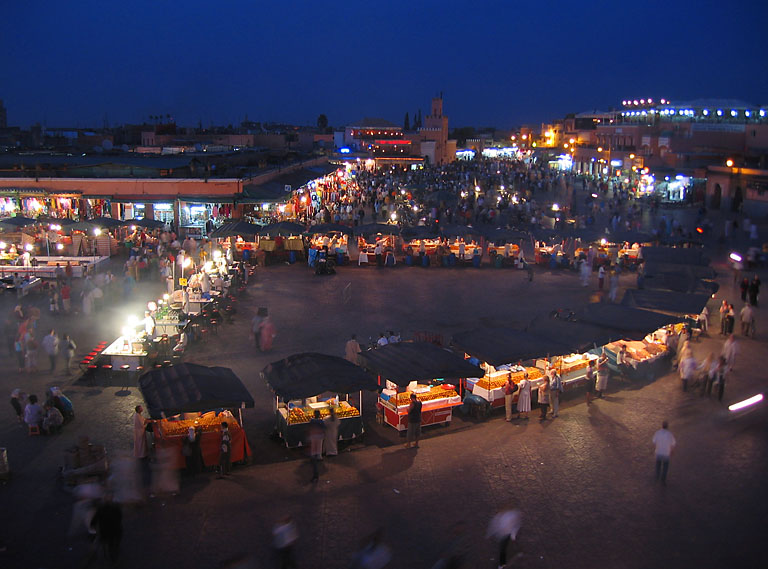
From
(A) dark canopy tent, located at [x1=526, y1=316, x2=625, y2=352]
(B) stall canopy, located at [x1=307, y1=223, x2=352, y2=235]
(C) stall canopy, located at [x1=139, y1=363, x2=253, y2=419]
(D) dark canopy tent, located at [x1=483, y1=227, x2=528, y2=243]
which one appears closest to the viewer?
(C) stall canopy, located at [x1=139, y1=363, x2=253, y2=419]

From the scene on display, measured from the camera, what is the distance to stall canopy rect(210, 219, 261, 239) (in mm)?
22562

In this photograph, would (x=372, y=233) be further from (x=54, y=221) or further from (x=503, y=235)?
Result: (x=54, y=221)

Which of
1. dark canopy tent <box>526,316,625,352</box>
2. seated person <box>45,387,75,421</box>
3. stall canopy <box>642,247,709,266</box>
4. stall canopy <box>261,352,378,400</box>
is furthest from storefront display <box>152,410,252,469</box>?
stall canopy <box>642,247,709,266</box>

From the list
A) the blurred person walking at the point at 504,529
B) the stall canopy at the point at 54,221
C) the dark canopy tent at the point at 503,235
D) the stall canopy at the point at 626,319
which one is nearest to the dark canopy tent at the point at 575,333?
the stall canopy at the point at 626,319

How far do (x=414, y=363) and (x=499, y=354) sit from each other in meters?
1.52

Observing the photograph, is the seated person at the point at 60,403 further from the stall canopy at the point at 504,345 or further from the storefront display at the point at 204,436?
the stall canopy at the point at 504,345

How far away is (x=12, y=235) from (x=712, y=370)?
22.9m

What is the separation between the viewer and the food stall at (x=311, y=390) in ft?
31.6

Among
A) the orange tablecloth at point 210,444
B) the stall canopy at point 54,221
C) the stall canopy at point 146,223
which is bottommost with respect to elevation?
the orange tablecloth at point 210,444

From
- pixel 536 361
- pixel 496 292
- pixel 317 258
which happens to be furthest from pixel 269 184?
pixel 536 361

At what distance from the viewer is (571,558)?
7246mm

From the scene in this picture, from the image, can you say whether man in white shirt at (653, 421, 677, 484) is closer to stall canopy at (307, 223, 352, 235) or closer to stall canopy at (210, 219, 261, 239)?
stall canopy at (210, 219, 261, 239)

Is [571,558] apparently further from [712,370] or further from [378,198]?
[378,198]

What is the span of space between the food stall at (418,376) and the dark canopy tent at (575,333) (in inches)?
84.0
